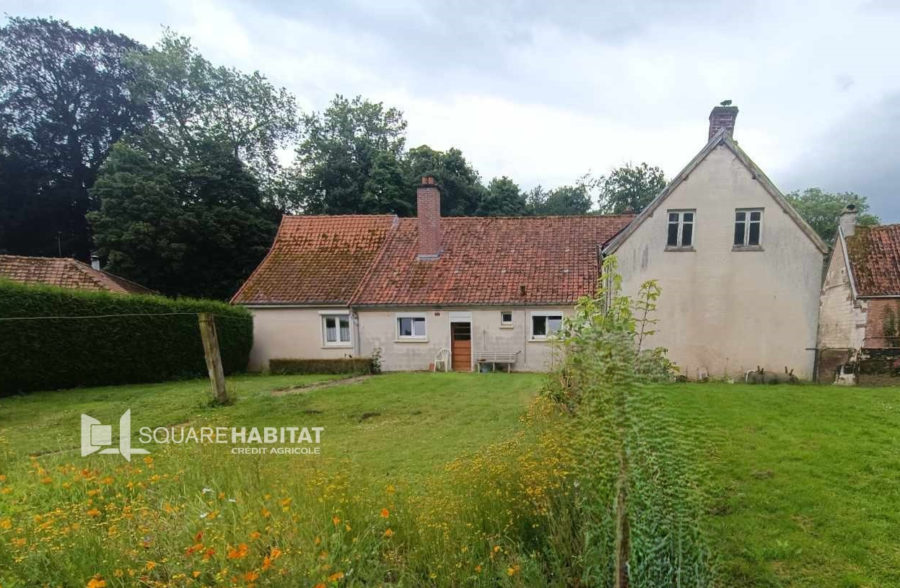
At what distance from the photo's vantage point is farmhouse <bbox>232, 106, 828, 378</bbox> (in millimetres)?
13328

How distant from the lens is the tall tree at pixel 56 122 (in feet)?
90.3

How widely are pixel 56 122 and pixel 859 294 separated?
4856 centimetres

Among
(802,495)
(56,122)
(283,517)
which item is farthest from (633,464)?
(56,122)

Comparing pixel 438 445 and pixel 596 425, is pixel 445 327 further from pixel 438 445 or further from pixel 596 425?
pixel 596 425

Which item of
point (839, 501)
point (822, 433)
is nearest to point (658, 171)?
point (822, 433)

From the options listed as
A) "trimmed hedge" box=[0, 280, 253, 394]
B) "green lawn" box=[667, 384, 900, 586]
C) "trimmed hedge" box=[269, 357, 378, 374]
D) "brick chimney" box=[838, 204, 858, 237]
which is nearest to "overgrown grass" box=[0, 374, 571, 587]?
"green lawn" box=[667, 384, 900, 586]

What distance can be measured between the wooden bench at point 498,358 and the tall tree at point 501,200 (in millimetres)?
18035

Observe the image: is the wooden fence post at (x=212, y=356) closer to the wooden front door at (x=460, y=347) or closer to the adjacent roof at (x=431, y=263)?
the adjacent roof at (x=431, y=263)

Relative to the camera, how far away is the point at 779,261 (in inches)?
525

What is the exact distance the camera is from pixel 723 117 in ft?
45.9

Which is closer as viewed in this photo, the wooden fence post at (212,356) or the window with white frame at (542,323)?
the wooden fence post at (212,356)

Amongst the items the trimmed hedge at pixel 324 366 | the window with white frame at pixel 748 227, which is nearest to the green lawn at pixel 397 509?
the window with white frame at pixel 748 227

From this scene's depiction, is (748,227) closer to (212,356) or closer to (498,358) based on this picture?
(498,358)

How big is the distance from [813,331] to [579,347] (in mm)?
15483
